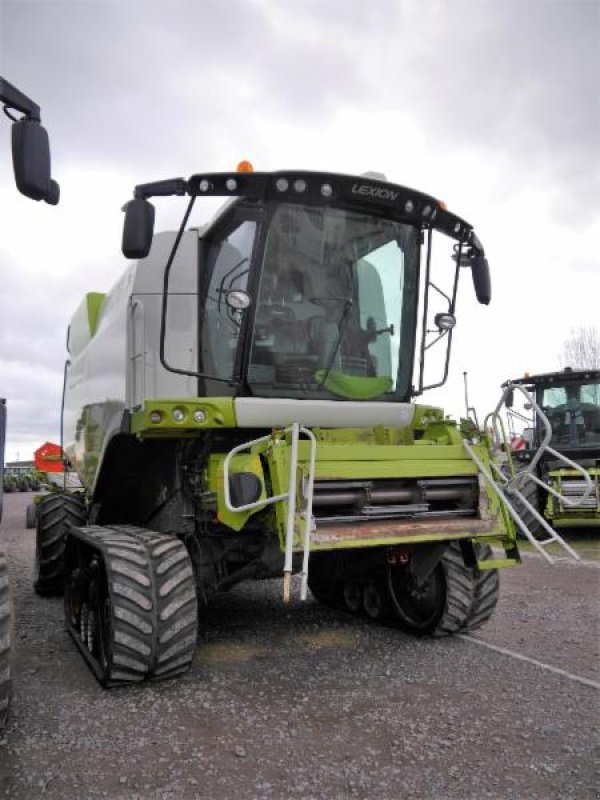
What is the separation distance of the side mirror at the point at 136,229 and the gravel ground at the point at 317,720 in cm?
249

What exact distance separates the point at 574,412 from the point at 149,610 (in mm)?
9834

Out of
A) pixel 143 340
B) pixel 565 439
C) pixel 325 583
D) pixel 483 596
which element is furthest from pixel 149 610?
pixel 565 439

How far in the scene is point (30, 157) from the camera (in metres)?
3.28

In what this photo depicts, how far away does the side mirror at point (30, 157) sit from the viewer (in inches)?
128

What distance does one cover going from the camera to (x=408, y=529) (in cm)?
406

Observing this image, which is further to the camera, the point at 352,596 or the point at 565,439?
the point at 565,439

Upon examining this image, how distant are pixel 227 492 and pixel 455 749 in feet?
5.29

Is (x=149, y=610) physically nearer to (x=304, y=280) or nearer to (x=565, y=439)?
(x=304, y=280)

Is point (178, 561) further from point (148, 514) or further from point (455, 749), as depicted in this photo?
point (455, 749)

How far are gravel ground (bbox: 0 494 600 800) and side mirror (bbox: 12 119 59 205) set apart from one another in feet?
8.49

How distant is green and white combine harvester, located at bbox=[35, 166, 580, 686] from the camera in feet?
12.6

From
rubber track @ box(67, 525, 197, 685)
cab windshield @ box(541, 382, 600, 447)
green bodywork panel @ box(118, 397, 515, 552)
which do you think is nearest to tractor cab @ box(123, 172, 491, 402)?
green bodywork panel @ box(118, 397, 515, 552)

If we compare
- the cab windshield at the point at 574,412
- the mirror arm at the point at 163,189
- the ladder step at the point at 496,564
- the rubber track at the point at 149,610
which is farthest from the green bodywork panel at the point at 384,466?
the cab windshield at the point at 574,412

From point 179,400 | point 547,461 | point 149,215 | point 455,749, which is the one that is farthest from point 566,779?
point 547,461
